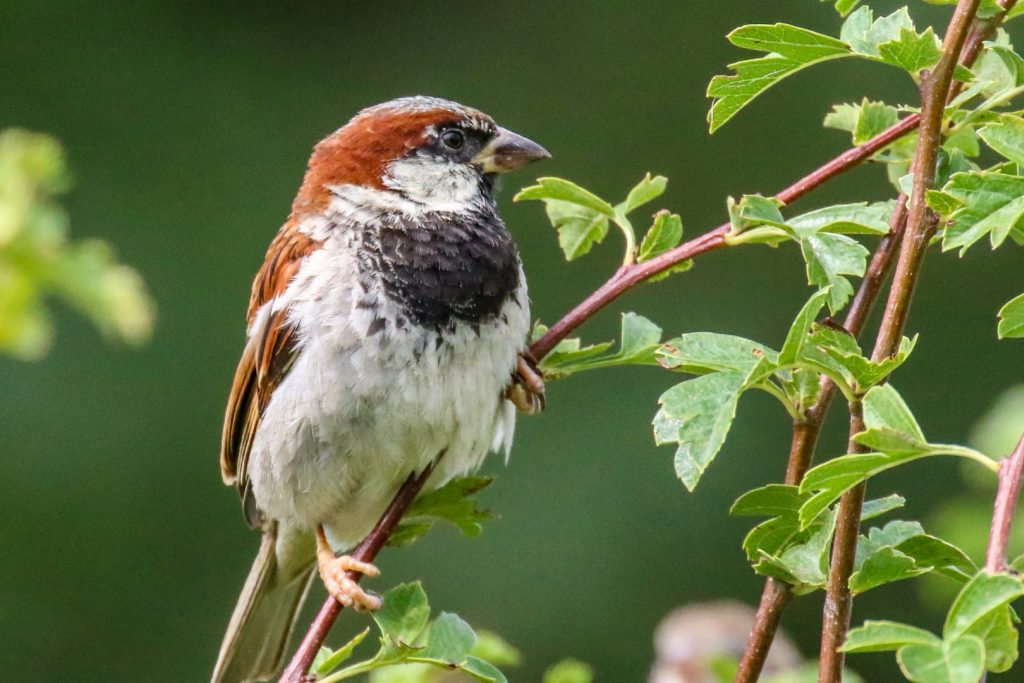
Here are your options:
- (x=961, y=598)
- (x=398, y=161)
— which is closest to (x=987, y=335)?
(x=398, y=161)

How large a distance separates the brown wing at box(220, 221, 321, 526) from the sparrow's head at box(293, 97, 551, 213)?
94mm

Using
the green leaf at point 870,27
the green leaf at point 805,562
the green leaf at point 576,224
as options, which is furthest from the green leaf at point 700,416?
the green leaf at point 576,224

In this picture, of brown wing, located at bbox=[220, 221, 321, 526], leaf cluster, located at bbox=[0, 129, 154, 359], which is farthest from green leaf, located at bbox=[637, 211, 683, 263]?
brown wing, located at bbox=[220, 221, 321, 526]

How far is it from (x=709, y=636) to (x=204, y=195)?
4.18 metres

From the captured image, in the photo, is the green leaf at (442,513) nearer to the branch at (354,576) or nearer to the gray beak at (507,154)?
the branch at (354,576)

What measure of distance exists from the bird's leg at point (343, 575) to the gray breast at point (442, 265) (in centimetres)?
34

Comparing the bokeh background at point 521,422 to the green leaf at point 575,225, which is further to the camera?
the bokeh background at point 521,422

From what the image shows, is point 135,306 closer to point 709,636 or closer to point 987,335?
point 709,636

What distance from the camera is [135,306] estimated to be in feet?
5.40

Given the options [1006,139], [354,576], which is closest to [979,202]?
[1006,139]

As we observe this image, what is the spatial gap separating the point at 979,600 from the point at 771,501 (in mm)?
355

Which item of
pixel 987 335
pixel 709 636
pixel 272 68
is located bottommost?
pixel 987 335

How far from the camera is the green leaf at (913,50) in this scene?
114 cm

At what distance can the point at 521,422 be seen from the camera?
5207mm
